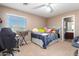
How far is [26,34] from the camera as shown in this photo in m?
1.72

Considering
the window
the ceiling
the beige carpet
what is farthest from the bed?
the ceiling

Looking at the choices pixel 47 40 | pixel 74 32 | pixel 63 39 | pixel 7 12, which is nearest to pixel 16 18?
pixel 7 12

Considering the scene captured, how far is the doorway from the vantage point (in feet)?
5.49

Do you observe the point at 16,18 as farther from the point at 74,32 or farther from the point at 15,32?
the point at 74,32

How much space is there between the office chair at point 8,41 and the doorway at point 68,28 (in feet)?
2.73

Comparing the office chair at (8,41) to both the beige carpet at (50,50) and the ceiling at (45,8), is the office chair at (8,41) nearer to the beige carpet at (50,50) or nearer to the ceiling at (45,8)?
the beige carpet at (50,50)

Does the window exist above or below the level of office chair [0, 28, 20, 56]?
above

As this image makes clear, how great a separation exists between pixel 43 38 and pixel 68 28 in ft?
1.49

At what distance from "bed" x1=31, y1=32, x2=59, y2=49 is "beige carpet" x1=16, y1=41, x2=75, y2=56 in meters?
0.07

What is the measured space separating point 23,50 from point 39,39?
32 centimetres

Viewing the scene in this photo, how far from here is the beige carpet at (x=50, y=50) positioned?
1684 mm

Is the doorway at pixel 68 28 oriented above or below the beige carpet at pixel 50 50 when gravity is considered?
above

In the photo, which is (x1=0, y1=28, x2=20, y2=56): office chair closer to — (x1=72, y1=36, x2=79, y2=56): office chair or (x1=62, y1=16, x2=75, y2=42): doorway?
(x1=62, y1=16, x2=75, y2=42): doorway

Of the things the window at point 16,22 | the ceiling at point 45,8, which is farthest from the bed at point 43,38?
the ceiling at point 45,8
